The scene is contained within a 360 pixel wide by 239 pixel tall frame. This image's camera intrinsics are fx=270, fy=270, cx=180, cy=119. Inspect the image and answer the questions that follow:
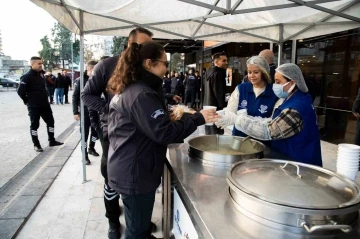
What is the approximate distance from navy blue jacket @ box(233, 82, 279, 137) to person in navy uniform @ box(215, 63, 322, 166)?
0.35 meters

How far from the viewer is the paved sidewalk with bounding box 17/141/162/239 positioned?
2.61 meters

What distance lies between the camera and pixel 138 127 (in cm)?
149

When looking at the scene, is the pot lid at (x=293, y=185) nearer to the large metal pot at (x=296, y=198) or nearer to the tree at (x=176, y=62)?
the large metal pot at (x=296, y=198)

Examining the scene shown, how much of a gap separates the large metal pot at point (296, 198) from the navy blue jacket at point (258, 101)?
0.99 metres

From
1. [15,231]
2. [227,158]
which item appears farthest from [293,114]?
[15,231]

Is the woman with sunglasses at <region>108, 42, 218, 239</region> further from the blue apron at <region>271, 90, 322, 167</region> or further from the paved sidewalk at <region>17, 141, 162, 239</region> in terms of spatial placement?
the paved sidewalk at <region>17, 141, 162, 239</region>

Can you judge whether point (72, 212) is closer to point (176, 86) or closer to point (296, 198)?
point (296, 198)

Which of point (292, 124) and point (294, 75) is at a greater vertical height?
point (294, 75)

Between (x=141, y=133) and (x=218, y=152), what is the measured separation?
616 mm

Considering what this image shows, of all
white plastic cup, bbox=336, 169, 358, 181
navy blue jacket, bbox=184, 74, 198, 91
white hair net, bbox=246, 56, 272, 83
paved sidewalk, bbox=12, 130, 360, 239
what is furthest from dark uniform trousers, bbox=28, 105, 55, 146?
navy blue jacket, bbox=184, 74, 198, 91

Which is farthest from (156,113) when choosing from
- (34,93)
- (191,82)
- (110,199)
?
(191,82)

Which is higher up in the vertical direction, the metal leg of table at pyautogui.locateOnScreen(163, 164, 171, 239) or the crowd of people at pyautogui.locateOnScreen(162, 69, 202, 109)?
the crowd of people at pyautogui.locateOnScreen(162, 69, 202, 109)

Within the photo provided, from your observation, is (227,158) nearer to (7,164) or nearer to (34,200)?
(34,200)

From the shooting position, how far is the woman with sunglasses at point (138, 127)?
4.85 feet
